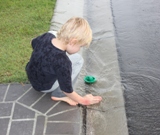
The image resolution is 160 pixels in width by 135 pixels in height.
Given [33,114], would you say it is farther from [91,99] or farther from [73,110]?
[91,99]

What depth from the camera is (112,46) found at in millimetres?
3912

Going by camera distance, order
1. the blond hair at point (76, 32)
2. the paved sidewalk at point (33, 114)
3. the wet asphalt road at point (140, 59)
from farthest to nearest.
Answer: the wet asphalt road at point (140, 59) → the paved sidewalk at point (33, 114) → the blond hair at point (76, 32)

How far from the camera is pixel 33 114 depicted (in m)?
2.75

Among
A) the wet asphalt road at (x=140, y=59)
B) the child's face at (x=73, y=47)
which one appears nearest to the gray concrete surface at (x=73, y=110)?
the wet asphalt road at (x=140, y=59)

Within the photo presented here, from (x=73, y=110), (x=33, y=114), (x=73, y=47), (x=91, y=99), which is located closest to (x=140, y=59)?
(x=91, y=99)

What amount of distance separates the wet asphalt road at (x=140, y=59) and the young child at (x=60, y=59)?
481 mm

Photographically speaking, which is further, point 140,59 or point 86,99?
point 140,59

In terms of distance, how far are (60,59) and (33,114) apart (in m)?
0.68

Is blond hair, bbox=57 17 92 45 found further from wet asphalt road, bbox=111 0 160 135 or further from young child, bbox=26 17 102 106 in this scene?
wet asphalt road, bbox=111 0 160 135

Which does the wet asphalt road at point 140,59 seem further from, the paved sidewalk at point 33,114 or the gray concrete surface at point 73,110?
the paved sidewalk at point 33,114

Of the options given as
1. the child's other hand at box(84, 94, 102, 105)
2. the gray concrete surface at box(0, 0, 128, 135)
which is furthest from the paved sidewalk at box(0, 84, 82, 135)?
the child's other hand at box(84, 94, 102, 105)

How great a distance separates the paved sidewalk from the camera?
2586 millimetres

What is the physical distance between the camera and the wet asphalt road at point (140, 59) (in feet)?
9.04

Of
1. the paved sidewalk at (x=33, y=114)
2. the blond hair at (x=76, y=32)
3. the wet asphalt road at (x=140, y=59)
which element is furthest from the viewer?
the wet asphalt road at (x=140, y=59)
